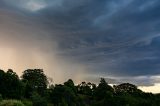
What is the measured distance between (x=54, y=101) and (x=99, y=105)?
24509 mm

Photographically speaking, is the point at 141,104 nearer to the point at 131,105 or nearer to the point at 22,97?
the point at 131,105

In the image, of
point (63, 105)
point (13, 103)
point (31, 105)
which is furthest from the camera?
point (63, 105)

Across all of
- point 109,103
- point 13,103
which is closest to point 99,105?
point 109,103

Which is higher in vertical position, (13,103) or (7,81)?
(7,81)

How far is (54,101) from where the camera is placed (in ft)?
647

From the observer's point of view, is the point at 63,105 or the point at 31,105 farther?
the point at 63,105

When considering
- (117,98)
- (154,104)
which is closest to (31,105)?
(117,98)

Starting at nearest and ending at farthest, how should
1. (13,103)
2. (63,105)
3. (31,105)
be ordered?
(13,103) < (31,105) < (63,105)

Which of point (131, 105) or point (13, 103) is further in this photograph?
point (131, 105)

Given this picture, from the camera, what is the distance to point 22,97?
19462 cm

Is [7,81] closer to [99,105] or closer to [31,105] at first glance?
[31,105]

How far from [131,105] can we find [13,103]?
269 ft

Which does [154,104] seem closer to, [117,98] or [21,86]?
[117,98]

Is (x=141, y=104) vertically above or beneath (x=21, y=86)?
beneath
